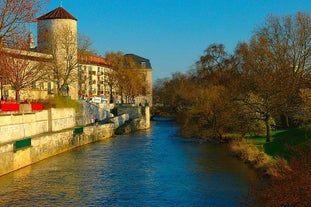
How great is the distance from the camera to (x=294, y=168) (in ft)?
53.8

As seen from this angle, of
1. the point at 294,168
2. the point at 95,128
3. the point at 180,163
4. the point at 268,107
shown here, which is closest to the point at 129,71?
the point at 95,128

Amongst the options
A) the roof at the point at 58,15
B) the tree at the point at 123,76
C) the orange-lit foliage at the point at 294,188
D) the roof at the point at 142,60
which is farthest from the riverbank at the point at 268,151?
the roof at the point at 142,60

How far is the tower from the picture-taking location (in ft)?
188

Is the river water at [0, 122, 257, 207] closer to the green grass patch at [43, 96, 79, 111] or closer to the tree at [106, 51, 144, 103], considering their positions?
the green grass patch at [43, 96, 79, 111]

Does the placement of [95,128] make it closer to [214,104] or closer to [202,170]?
[214,104]

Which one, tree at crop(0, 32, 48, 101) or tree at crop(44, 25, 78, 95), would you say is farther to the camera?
tree at crop(44, 25, 78, 95)

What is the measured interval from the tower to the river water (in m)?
22.8

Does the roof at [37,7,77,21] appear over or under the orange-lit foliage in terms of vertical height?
over

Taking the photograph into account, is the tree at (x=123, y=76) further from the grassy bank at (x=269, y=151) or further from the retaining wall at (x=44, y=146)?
the grassy bank at (x=269, y=151)

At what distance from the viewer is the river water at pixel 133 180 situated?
2062 cm

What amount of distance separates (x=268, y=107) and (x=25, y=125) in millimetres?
19621

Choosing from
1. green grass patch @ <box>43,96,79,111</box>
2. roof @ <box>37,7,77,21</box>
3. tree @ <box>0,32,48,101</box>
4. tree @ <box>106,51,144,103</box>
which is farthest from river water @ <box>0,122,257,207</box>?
tree @ <box>106,51,144,103</box>

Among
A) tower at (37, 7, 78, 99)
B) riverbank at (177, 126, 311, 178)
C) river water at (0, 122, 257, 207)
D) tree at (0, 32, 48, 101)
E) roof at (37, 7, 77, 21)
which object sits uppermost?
roof at (37, 7, 77, 21)

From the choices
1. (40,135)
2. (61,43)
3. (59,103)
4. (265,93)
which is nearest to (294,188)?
(265,93)
